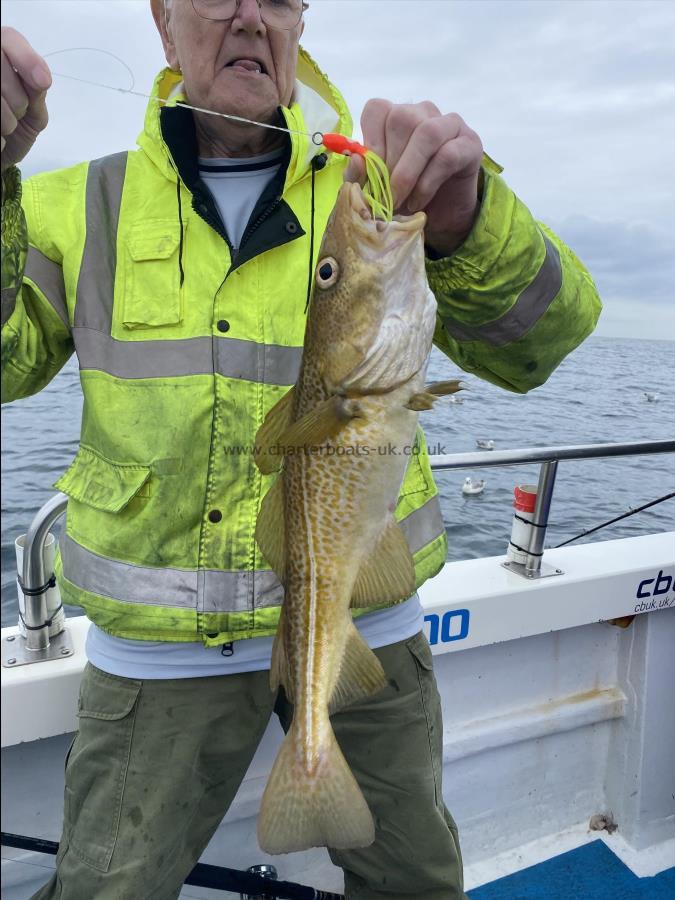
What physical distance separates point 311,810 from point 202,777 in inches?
19.8

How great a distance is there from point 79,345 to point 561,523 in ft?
36.1

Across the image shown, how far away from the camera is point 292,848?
1.68 metres

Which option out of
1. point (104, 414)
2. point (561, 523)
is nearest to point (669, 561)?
point (104, 414)

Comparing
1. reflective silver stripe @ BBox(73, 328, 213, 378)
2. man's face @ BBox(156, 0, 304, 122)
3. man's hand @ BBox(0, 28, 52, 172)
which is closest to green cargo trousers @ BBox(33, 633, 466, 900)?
reflective silver stripe @ BBox(73, 328, 213, 378)

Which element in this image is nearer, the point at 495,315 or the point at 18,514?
the point at 495,315

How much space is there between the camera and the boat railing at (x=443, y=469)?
238 cm

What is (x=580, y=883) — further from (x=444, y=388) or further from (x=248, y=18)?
(x=248, y=18)

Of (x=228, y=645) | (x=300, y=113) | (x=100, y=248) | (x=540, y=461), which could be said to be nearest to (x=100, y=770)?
(x=228, y=645)

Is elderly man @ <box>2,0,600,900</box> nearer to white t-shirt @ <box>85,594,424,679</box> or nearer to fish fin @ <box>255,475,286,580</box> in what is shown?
white t-shirt @ <box>85,594,424,679</box>

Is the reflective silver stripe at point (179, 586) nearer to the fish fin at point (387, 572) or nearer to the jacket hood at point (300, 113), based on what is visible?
the fish fin at point (387, 572)

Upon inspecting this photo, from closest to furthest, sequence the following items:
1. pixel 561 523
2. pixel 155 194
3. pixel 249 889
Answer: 1. pixel 155 194
2. pixel 249 889
3. pixel 561 523

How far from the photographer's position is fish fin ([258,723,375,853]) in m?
1.67

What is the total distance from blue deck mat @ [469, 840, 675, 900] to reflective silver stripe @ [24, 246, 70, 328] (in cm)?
304

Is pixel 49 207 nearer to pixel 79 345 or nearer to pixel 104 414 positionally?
pixel 79 345
